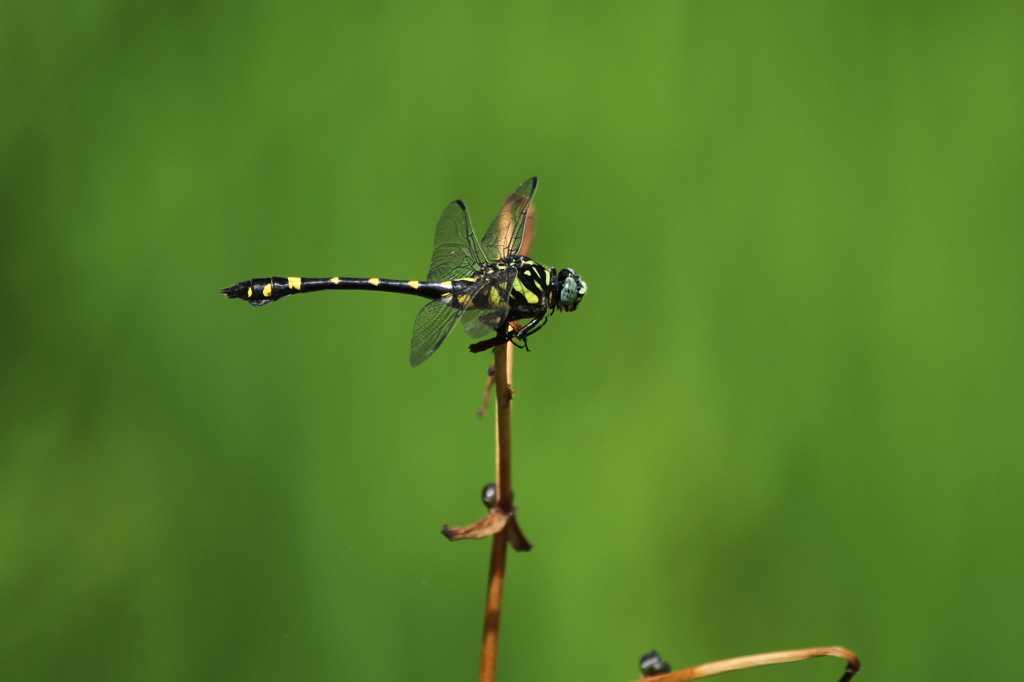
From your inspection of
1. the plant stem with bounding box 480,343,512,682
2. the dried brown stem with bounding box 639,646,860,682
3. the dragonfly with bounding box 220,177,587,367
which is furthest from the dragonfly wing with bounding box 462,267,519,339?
the dried brown stem with bounding box 639,646,860,682

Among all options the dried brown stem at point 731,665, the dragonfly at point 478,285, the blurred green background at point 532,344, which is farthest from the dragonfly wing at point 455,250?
the dried brown stem at point 731,665

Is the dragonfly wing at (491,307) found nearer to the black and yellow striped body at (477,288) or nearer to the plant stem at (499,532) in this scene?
the black and yellow striped body at (477,288)

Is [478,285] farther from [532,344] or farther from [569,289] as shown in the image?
[532,344]

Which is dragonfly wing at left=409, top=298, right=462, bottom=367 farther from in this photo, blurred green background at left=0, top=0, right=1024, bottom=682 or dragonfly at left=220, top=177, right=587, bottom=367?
blurred green background at left=0, top=0, right=1024, bottom=682

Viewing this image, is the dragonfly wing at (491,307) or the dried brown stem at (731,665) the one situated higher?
the dragonfly wing at (491,307)

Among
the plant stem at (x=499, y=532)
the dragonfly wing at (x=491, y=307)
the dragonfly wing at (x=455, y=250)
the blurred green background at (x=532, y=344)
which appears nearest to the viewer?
the plant stem at (x=499, y=532)

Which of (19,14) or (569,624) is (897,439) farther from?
(19,14)

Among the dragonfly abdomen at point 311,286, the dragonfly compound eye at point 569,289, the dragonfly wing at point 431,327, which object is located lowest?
the dragonfly wing at point 431,327

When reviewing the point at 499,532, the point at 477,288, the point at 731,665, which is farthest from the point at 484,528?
the point at 477,288

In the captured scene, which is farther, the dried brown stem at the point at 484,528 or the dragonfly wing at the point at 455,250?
the dragonfly wing at the point at 455,250
